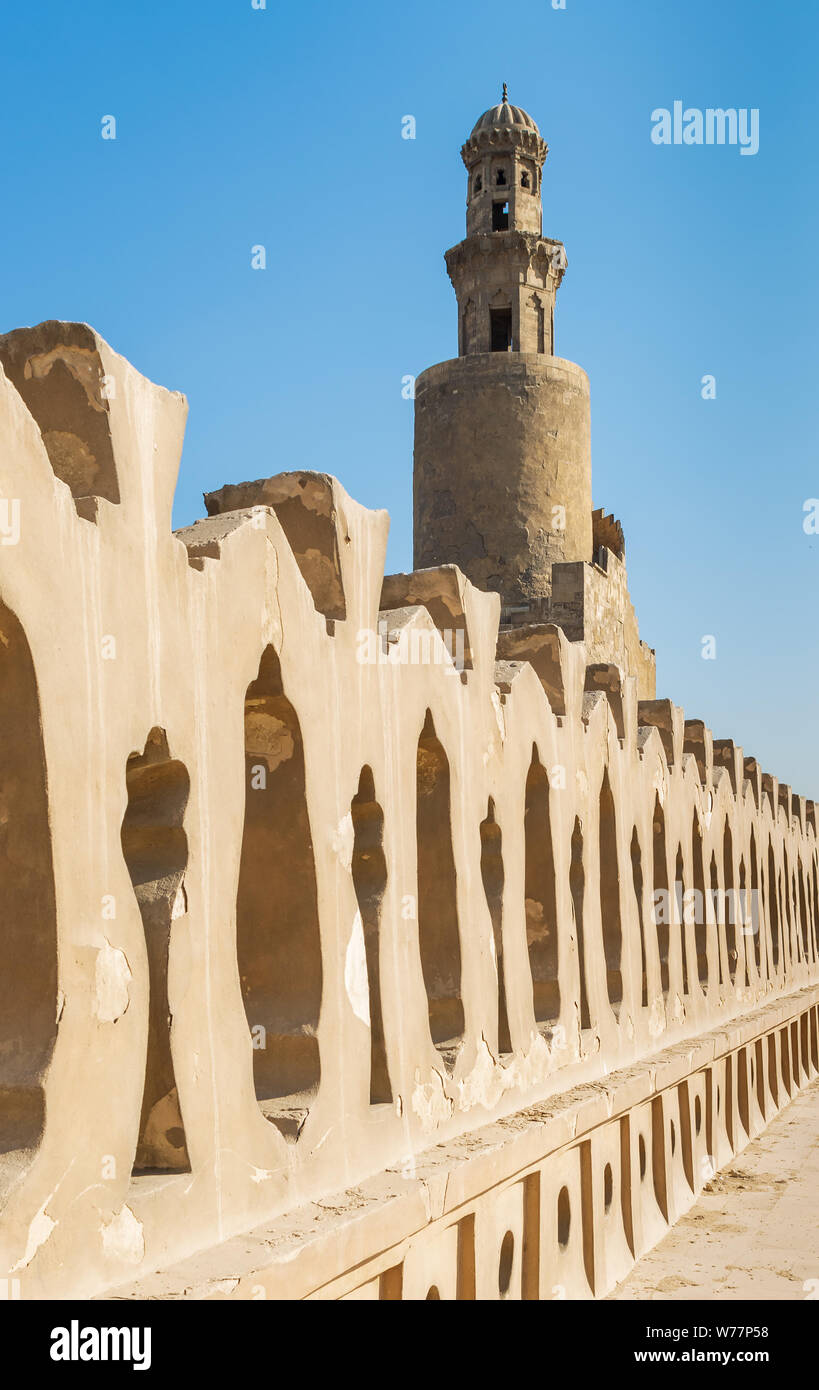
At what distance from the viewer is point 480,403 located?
17234mm

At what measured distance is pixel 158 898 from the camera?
147 inches

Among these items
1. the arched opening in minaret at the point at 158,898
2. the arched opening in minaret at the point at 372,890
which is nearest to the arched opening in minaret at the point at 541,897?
the arched opening in minaret at the point at 372,890

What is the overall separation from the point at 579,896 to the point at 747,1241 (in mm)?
2390

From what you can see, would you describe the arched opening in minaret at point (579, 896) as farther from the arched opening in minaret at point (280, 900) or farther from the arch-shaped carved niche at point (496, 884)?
the arched opening in minaret at point (280, 900)

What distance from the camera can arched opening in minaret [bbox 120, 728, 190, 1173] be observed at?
3707mm

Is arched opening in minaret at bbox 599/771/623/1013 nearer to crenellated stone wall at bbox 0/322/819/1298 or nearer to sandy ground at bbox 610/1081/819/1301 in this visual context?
crenellated stone wall at bbox 0/322/819/1298

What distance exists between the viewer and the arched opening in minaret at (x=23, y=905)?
3.16m

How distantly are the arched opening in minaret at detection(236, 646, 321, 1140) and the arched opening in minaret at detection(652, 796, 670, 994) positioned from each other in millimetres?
5893

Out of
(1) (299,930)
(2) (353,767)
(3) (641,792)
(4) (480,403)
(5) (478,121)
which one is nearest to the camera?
(1) (299,930)

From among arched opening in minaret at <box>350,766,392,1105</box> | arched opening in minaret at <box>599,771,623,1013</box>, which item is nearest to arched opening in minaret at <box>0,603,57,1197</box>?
arched opening in minaret at <box>350,766,392,1105</box>

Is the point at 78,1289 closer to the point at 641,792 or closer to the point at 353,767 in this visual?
the point at 353,767

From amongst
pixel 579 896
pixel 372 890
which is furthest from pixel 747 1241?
pixel 372 890
